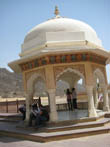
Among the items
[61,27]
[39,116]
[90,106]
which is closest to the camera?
[39,116]

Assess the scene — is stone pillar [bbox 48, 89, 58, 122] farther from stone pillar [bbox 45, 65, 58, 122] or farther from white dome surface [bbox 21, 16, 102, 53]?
white dome surface [bbox 21, 16, 102, 53]

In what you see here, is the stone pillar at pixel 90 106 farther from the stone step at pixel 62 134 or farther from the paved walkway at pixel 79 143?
the paved walkway at pixel 79 143

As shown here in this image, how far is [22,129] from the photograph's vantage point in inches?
288

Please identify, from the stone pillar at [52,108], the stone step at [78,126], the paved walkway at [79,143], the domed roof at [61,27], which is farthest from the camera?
the domed roof at [61,27]

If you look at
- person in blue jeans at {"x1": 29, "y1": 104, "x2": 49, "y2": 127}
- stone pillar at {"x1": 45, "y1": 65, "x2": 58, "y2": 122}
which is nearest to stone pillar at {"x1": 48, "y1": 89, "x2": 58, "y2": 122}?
stone pillar at {"x1": 45, "y1": 65, "x2": 58, "y2": 122}

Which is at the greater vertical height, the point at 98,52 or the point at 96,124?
the point at 98,52

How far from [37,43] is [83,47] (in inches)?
82.9

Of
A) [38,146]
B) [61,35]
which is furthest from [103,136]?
[61,35]

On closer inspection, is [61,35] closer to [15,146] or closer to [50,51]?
[50,51]

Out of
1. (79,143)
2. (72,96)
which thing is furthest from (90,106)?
(72,96)

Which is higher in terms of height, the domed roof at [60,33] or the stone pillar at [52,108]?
the domed roof at [60,33]

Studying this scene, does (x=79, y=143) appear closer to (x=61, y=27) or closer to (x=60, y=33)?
(x=60, y=33)

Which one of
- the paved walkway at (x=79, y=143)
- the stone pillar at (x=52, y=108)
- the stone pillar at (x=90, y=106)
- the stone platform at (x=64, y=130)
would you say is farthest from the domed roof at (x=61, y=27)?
the paved walkway at (x=79, y=143)

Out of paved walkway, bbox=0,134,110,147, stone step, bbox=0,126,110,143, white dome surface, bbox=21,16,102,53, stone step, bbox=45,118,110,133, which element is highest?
white dome surface, bbox=21,16,102,53
